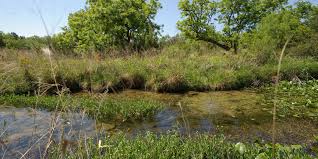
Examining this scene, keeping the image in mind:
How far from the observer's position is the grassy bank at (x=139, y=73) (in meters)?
12.1

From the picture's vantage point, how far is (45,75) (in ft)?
39.9

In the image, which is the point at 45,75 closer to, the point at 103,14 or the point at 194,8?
the point at 103,14

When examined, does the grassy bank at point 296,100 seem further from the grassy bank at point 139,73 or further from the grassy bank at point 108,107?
the grassy bank at point 108,107

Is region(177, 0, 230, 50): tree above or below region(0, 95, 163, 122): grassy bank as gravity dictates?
above

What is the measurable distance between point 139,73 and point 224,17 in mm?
25844

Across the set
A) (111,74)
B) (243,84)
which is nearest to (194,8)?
(243,84)

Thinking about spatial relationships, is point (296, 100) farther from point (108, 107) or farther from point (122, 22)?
point (122, 22)

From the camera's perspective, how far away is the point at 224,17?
37.1 m

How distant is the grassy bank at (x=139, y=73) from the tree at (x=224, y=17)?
65.3ft

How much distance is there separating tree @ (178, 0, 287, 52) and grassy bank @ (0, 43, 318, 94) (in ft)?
65.3

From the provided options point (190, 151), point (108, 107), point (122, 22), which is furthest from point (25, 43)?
point (190, 151)

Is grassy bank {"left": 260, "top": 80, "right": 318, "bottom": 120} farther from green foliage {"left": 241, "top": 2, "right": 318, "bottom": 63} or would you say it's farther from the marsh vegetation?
green foliage {"left": 241, "top": 2, "right": 318, "bottom": 63}

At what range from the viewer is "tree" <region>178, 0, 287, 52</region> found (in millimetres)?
36312

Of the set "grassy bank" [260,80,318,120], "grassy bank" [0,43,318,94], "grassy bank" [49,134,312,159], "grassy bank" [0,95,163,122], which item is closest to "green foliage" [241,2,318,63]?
"grassy bank" [0,43,318,94]
